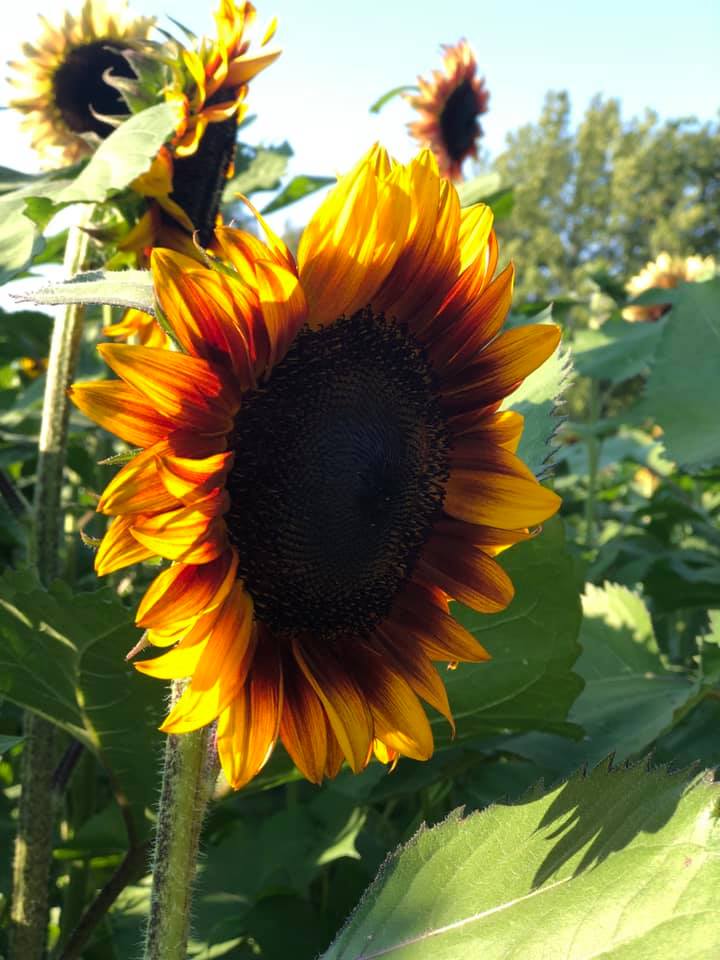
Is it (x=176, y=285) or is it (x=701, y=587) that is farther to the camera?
(x=701, y=587)

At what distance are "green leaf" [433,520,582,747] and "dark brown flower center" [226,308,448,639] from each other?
7.4 inches

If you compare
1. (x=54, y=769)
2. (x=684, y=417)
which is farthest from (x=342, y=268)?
(x=684, y=417)

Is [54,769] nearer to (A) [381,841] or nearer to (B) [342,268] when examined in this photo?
(A) [381,841]

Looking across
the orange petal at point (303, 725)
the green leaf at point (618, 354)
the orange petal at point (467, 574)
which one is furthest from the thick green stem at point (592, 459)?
the orange petal at point (303, 725)

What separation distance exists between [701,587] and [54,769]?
1078 millimetres

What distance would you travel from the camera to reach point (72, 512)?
1.76m

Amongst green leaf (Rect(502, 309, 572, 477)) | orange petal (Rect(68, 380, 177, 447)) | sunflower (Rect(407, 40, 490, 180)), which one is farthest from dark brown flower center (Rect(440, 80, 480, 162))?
orange petal (Rect(68, 380, 177, 447))

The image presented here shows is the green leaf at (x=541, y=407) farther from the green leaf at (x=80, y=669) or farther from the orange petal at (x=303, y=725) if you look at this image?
the green leaf at (x=80, y=669)

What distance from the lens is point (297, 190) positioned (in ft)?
5.80

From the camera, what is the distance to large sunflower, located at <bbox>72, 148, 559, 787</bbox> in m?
0.63

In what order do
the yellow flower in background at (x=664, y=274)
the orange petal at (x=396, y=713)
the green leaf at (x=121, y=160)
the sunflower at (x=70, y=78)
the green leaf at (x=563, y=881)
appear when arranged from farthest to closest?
the yellow flower in background at (x=664, y=274), the sunflower at (x=70, y=78), the green leaf at (x=121, y=160), the orange petal at (x=396, y=713), the green leaf at (x=563, y=881)

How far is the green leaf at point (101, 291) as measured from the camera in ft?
2.05

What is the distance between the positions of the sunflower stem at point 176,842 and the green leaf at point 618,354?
167cm

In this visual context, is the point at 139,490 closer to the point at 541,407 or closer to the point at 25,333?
the point at 541,407
